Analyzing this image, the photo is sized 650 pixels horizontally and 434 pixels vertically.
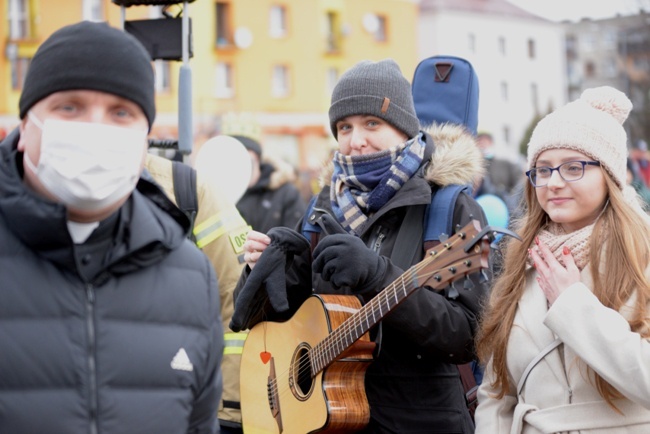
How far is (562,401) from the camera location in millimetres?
3604

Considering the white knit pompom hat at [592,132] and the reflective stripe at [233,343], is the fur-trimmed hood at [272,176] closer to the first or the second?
the reflective stripe at [233,343]

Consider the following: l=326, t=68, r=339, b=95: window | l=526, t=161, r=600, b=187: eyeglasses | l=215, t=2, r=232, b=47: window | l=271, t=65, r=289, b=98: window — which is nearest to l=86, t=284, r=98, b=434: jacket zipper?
l=526, t=161, r=600, b=187: eyeglasses

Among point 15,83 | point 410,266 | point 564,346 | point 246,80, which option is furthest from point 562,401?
point 246,80

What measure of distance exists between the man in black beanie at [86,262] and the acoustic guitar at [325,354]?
1.09 meters

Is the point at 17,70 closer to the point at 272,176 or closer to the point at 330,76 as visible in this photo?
the point at 330,76

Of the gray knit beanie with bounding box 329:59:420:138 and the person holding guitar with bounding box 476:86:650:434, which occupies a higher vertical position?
the gray knit beanie with bounding box 329:59:420:138

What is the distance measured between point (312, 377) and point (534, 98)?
65.7 m

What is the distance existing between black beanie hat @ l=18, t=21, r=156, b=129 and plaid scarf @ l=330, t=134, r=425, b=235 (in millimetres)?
1683

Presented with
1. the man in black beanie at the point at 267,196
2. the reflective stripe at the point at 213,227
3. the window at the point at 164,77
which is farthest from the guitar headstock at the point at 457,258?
the window at the point at 164,77

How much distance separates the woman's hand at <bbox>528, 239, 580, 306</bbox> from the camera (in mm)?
3652

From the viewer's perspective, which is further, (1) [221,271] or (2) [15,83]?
(2) [15,83]

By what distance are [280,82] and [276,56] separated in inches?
55.0

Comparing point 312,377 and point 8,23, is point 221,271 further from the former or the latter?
point 8,23

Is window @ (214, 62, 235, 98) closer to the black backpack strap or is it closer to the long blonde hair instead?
the black backpack strap
